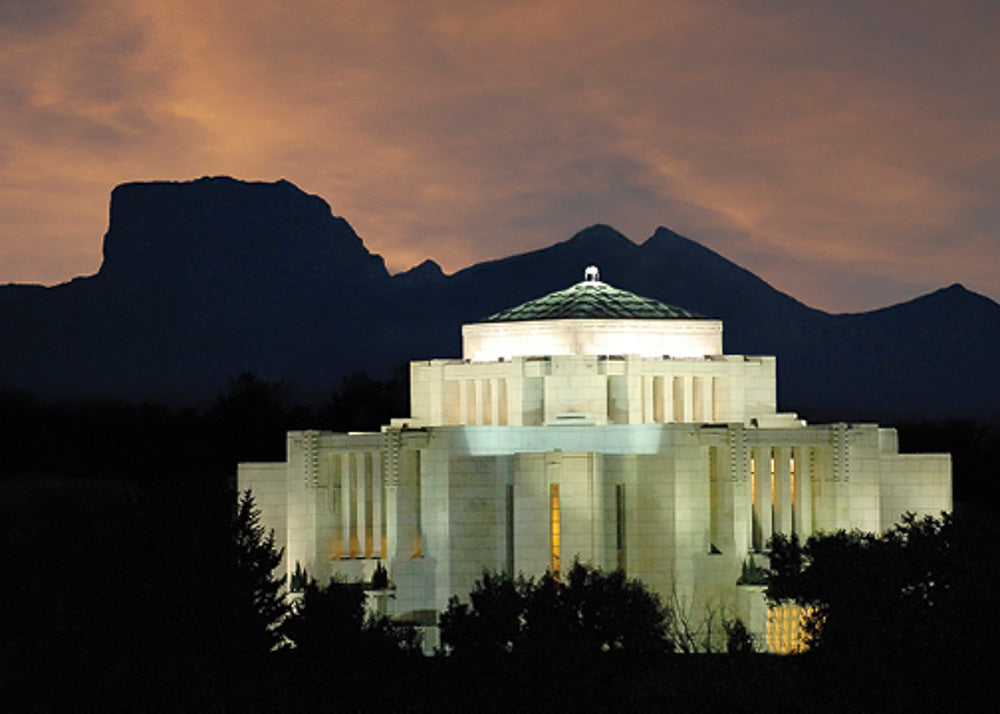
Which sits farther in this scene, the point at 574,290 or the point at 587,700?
the point at 574,290

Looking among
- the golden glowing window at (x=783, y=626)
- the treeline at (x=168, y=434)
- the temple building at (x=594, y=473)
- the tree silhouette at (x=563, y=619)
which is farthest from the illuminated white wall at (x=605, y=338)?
the treeline at (x=168, y=434)

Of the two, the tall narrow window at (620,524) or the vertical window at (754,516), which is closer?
the tall narrow window at (620,524)

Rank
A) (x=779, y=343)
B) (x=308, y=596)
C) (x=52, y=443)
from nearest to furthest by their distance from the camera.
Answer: (x=308, y=596)
(x=52, y=443)
(x=779, y=343)

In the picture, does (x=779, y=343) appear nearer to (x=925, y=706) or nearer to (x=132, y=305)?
(x=132, y=305)

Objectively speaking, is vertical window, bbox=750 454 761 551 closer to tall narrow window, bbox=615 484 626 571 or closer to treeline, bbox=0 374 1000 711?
treeline, bbox=0 374 1000 711

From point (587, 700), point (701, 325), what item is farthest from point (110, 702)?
point (701, 325)

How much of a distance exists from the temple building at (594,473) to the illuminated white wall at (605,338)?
0.21 ft

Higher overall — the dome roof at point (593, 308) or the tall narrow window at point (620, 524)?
the dome roof at point (593, 308)

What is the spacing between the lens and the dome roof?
65.9m

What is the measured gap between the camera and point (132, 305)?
191375 millimetres

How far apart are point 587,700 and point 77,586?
19.6m

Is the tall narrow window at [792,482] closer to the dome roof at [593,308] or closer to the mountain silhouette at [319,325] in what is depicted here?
the dome roof at [593,308]

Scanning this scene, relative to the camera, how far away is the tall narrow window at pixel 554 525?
59.8 metres

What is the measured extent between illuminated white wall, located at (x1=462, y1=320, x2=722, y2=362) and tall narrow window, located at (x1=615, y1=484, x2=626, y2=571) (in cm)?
582
